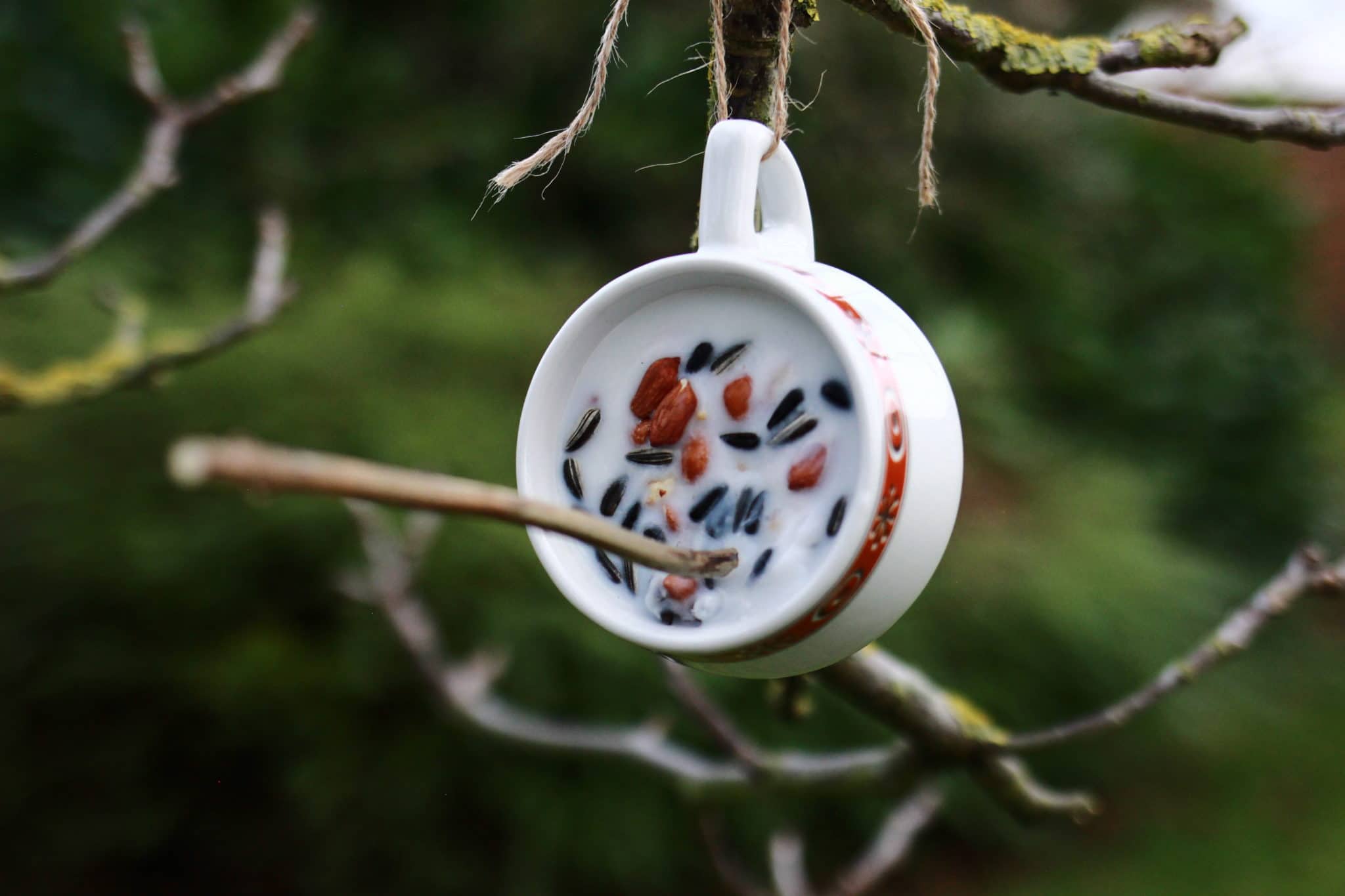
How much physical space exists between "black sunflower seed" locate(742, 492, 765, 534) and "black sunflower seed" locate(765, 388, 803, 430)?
0.10ft

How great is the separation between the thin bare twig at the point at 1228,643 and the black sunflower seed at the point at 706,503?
0.32 m

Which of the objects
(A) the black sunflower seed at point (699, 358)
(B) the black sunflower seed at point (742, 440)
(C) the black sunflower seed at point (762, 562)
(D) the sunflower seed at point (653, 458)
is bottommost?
(C) the black sunflower seed at point (762, 562)

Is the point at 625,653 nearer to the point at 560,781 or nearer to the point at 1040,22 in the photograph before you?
the point at 560,781

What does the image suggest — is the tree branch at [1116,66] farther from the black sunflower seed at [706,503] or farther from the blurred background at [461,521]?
the blurred background at [461,521]

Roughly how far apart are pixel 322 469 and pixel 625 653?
1710 mm

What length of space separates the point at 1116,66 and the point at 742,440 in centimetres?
30

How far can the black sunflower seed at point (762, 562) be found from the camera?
480mm

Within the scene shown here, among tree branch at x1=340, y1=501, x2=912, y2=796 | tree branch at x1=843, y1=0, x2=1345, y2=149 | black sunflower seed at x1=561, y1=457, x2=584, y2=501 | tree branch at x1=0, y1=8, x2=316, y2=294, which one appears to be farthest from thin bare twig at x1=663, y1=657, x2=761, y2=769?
tree branch at x1=0, y1=8, x2=316, y2=294

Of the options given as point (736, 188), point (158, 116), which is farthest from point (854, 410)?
point (158, 116)

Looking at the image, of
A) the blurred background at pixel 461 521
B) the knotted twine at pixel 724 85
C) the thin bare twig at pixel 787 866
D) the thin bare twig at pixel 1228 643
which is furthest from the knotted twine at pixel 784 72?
the blurred background at pixel 461 521

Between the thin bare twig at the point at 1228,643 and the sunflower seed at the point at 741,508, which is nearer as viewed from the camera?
the sunflower seed at the point at 741,508

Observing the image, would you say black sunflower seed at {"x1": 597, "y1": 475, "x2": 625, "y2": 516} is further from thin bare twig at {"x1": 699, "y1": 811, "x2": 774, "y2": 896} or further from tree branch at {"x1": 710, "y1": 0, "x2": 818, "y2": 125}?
thin bare twig at {"x1": 699, "y1": 811, "x2": 774, "y2": 896}

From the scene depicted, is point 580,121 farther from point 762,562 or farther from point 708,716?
point 708,716

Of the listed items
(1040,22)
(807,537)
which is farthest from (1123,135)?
(807,537)
